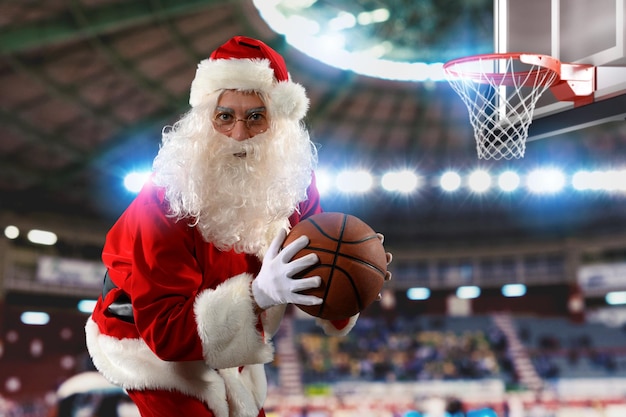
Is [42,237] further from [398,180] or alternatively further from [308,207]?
[308,207]

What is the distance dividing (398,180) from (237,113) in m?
9.92

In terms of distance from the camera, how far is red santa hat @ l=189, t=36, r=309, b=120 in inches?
89.3

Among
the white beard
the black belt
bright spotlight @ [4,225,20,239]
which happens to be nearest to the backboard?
the white beard

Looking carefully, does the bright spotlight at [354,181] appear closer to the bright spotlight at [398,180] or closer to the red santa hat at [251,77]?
the bright spotlight at [398,180]

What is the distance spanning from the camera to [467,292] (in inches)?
523

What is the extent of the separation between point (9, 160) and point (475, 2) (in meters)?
6.81

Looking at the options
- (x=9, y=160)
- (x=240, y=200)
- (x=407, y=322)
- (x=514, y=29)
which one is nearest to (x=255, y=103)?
(x=240, y=200)

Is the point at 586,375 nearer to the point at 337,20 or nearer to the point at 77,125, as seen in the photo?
the point at 337,20

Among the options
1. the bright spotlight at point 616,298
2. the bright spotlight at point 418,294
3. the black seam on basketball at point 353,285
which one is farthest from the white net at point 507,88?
the bright spotlight at point 616,298

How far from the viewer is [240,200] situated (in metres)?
2.22

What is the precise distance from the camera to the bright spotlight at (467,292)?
1318 centimetres

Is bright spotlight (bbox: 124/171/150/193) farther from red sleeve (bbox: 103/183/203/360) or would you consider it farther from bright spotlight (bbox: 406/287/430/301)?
red sleeve (bbox: 103/183/203/360)

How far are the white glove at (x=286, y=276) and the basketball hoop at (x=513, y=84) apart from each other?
2.75 metres

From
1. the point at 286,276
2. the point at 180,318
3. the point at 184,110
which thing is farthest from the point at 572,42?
the point at 184,110
